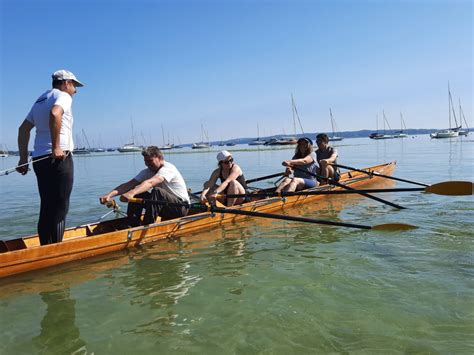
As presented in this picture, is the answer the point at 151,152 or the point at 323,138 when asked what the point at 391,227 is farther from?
the point at 323,138

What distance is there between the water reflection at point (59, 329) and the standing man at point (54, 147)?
3.79 feet

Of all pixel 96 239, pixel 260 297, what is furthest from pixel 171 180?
pixel 260 297

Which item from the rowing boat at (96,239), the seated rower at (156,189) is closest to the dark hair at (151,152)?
the seated rower at (156,189)

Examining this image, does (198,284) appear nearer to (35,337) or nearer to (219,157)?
(35,337)

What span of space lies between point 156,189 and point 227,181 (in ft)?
6.01

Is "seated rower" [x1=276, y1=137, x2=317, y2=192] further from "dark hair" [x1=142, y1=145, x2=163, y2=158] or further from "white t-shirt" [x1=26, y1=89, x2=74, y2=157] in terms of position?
"white t-shirt" [x1=26, y1=89, x2=74, y2=157]

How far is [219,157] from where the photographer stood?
27.2 ft

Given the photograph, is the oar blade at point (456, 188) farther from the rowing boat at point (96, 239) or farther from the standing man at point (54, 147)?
the standing man at point (54, 147)

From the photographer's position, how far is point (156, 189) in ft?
22.2

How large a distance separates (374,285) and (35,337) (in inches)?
144

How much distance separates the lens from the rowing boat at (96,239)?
523cm

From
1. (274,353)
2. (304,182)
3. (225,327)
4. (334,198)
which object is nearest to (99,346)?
(225,327)

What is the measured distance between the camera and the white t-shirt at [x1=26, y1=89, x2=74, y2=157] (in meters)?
4.96

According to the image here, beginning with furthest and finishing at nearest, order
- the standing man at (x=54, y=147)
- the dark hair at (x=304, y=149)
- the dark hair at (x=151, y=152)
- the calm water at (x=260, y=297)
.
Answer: the dark hair at (x=304, y=149)
the dark hair at (x=151, y=152)
the standing man at (x=54, y=147)
the calm water at (x=260, y=297)
